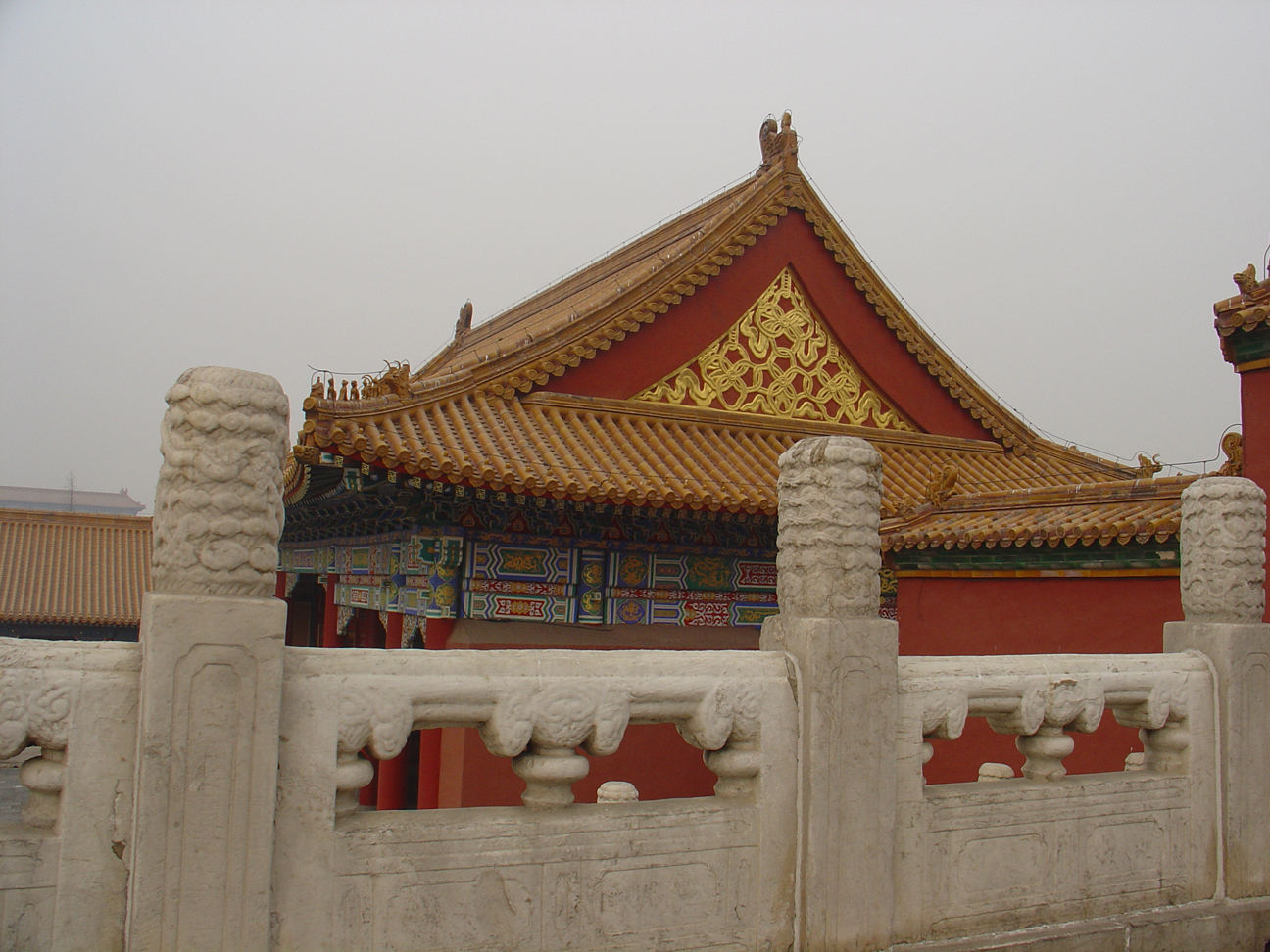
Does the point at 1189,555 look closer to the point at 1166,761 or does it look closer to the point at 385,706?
the point at 1166,761

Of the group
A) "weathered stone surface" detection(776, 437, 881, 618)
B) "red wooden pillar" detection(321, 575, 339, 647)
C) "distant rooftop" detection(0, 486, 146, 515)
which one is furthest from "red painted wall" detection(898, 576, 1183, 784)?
"distant rooftop" detection(0, 486, 146, 515)

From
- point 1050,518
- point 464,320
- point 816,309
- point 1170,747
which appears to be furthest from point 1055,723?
point 464,320

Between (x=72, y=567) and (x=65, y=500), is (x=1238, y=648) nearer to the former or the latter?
(x=72, y=567)

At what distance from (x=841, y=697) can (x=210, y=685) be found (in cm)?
188

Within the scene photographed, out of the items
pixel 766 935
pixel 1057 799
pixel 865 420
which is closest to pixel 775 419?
pixel 865 420

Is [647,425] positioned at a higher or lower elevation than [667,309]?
lower

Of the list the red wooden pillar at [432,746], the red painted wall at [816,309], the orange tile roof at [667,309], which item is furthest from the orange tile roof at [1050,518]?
the red wooden pillar at [432,746]

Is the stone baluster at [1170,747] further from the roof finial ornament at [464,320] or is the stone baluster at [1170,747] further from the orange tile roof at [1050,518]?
the roof finial ornament at [464,320]

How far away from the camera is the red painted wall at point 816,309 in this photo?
28.7 ft

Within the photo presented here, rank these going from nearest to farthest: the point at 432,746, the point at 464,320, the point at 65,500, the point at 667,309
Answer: the point at 432,746 < the point at 667,309 < the point at 464,320 < the point at 65,500

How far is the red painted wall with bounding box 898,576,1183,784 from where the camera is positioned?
629 cm

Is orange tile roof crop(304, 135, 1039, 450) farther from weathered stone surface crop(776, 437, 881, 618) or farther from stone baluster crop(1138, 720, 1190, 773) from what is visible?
stone baluster crop(1138, 720, 1190, 773)

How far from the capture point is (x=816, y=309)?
9.78 m

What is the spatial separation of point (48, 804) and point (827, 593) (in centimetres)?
228
